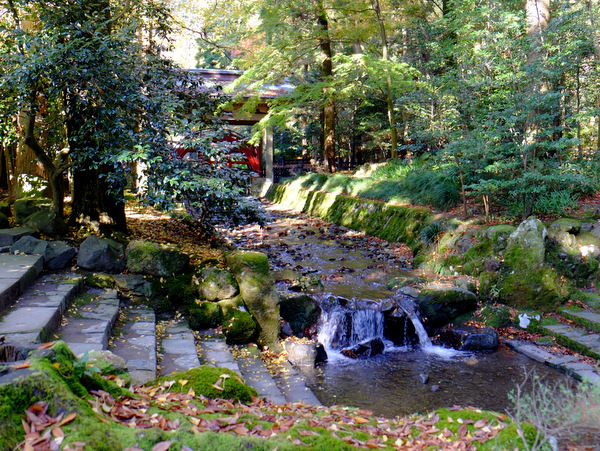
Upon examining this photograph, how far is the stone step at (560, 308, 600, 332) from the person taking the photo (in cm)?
608

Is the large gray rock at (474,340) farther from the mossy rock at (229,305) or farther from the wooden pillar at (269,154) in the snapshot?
the wooden pillar at (269,154)

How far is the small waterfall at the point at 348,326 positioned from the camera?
259 inches

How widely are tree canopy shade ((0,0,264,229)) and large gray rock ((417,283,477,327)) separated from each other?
10.8 feet

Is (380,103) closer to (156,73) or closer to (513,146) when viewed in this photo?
(513,146)

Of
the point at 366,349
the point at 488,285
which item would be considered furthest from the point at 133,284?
the point at 488,285

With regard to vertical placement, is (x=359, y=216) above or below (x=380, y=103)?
below

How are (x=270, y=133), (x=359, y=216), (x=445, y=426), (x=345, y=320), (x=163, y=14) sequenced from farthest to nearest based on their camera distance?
(x=270, y=133) < (x=359, y=216) < (x=163, y=14) < (x=345, y=320) < (x=445, y=426)

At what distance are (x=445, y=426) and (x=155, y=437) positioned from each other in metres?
2.00

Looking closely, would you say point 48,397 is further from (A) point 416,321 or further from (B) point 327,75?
(B) point 327,75

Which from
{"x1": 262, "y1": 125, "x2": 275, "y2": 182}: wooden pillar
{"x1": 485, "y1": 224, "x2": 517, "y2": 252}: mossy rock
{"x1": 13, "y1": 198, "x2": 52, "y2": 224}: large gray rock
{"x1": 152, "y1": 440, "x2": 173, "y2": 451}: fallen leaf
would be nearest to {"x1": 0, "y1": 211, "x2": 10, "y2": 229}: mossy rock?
{"x1": 13, "y1": 198, "x2": 52, "y2": 224}: large gray rock

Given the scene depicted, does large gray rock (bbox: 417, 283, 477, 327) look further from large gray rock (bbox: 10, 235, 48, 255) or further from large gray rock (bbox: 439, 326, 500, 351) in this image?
large gray rock (bbox: 10, 235, 48, 255)

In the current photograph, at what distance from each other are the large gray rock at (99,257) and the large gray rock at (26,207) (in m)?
1.64

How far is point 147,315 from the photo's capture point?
5.42 m

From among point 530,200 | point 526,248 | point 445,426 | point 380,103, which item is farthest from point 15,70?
point 380,103
